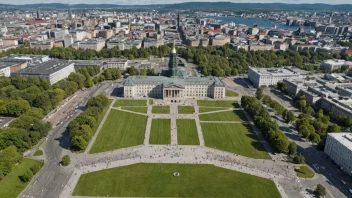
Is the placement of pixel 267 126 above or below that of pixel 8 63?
below

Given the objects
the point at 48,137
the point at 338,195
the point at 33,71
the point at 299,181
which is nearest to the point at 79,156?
the point at 48,137

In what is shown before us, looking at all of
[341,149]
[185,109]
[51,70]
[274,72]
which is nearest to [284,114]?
[341,149]

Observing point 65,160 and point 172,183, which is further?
point 65,160

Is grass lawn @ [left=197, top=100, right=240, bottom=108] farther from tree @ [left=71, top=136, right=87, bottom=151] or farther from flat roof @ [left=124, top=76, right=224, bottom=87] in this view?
tree @ [left=71, top=136, right=87, bottom=151]

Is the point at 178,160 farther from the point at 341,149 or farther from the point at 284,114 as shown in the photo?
the point at 284,114

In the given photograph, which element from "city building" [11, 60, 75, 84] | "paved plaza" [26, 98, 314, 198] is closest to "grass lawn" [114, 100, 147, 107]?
"paved plaza" [26, 98, 314, 198]

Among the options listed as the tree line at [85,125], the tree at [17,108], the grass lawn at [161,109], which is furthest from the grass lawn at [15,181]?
the grass lawn at [161,109]

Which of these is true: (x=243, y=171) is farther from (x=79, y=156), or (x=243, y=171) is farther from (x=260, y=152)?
(x=79, y=156)
